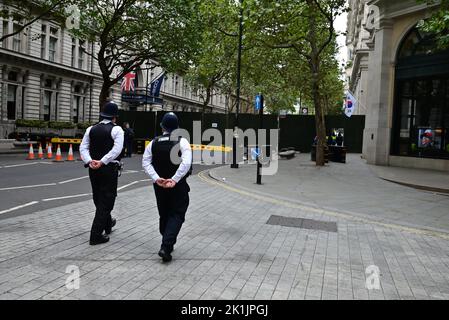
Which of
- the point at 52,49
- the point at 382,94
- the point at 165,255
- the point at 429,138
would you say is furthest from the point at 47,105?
the point at 165,255

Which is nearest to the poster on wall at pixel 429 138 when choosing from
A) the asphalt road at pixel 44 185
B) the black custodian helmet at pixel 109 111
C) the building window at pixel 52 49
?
the asphalt road at pixel 44 185

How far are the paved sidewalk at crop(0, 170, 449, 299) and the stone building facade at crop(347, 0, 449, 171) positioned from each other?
40.4ft

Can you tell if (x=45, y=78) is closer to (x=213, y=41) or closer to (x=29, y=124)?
A: (x=29, y=124)

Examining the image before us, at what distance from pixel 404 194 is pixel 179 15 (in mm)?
15671

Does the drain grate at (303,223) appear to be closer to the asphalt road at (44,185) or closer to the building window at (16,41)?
the asphalt road at (44,185)

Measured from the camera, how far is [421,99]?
60.9 feet

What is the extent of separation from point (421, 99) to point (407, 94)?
829mm

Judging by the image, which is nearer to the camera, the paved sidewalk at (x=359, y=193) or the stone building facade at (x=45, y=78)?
the paved sidewalk at (x=359, y=193)

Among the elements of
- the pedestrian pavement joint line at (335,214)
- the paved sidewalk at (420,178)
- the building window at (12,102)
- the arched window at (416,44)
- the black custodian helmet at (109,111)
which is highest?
the arched window at (416,44)

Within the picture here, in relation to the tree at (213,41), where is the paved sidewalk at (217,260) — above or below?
below

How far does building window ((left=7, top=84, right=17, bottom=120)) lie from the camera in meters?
34.0

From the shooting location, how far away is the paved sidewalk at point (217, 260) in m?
4.12

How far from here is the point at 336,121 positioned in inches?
1193

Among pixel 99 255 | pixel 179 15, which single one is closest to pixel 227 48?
pixel 179 15
